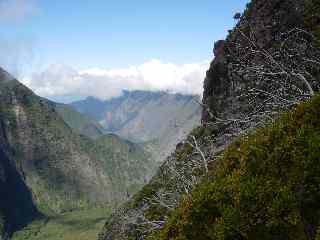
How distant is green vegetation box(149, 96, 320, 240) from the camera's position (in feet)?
29.9

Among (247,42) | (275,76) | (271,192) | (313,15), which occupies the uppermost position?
(313,15)

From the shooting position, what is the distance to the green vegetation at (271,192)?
29.9ft

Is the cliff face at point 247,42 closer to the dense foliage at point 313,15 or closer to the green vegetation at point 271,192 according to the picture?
the dense foliage at point 313,15

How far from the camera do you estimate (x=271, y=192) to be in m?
9.28

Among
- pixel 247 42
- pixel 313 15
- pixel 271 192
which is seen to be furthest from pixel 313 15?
pixel 271 192

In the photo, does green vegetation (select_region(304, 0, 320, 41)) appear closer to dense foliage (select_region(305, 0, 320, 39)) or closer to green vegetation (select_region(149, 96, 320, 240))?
dense foliage (select_region(305, 0, 320, 39))

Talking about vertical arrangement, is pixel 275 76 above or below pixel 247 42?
below

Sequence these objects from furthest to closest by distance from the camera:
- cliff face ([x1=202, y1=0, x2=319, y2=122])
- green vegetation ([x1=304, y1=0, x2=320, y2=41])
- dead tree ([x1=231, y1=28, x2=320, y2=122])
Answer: cliff face ([x1=202, y1=0, x2=319, y2=122])
green vegetation ([x1=304, y1=0, x2=320, y2=41])
dead tree ([x1=231, y1=28, x2=320, y2=122])

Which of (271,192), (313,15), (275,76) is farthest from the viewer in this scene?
(313,15)

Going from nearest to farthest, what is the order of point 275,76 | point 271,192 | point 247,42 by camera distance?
point 271,192, point 275,76, point 247,42

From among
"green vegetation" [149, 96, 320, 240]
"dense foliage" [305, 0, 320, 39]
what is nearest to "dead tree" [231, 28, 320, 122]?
"green vegetation" [149, 96, 320, 240]

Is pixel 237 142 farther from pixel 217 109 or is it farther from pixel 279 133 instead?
pixel 217 109

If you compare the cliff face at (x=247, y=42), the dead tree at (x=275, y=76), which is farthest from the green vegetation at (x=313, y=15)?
the dead tree at (x=275, y=76)

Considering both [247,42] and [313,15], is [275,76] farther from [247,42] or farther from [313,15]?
[313,15]
